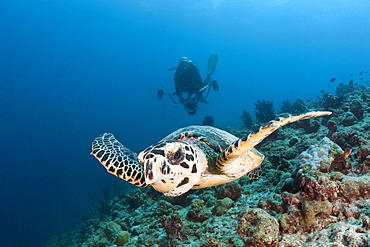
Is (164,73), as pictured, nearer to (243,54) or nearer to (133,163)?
(243,54)

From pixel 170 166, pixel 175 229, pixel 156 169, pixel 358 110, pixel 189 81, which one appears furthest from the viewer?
pixel 189 81

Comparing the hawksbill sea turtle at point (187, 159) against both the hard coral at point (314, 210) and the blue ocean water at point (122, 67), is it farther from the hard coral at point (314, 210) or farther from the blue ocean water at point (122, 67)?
the blue ocean water at point (122, 67)

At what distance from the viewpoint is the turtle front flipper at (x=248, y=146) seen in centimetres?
175

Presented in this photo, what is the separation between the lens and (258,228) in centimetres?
164

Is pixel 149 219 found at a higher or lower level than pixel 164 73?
lower

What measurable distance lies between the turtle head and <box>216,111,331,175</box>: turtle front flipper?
1.43ft

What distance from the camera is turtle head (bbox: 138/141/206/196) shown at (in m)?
1.59

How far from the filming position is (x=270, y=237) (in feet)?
5.11

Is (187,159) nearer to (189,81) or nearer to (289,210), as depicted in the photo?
(289,210)

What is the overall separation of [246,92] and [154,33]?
218ft

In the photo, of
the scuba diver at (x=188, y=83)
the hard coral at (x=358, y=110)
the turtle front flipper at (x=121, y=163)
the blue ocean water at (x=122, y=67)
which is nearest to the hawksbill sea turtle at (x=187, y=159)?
the turtle front flipper at (x=121, y=163)

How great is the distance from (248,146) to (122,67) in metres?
124

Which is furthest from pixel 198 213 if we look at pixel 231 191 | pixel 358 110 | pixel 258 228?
pixel 358 110

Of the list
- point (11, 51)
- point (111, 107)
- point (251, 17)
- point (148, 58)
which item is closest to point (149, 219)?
point (251, 17)
